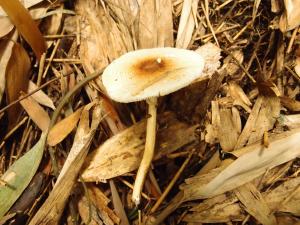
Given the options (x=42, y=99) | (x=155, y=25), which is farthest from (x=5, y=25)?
(x=155, y=25)

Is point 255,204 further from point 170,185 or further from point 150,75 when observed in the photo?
point 150,75

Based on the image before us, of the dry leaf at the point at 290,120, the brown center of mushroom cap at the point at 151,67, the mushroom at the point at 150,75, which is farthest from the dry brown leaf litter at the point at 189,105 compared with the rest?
the brown center of mushroom cap at the point at 151,67

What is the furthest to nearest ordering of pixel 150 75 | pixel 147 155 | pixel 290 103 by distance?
pixel 290 103 → pixel 147 155 → pixel 150 75

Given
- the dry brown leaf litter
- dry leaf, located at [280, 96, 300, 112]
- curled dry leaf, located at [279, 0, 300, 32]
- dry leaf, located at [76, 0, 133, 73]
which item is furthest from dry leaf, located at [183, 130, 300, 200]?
dry leaf, located at [76, 0, 133, 73]

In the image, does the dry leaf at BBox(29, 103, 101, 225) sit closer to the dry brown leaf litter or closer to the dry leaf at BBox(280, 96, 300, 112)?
the dry brown leaf litter

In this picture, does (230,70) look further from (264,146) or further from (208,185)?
(208,185)
